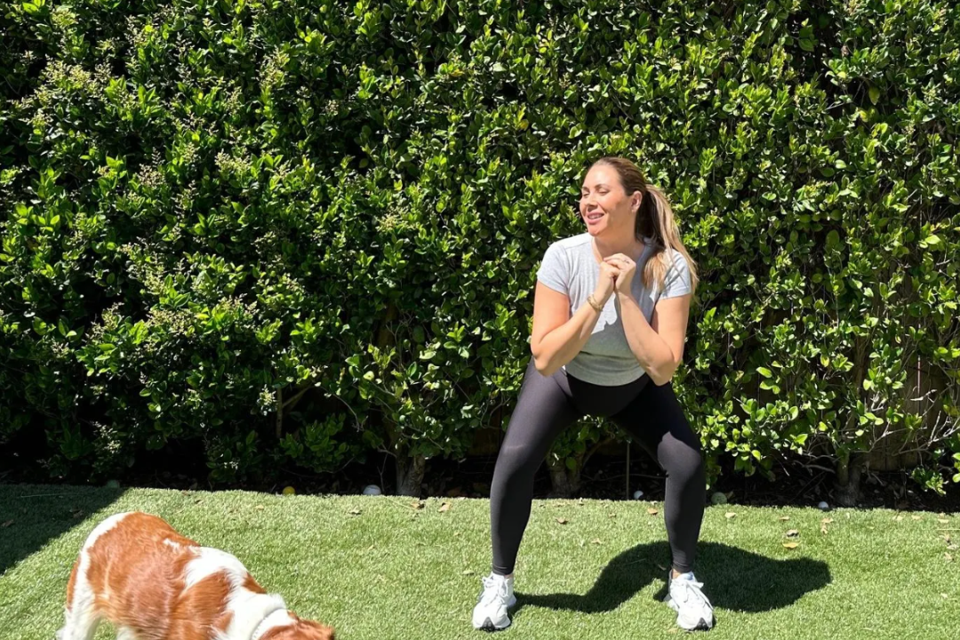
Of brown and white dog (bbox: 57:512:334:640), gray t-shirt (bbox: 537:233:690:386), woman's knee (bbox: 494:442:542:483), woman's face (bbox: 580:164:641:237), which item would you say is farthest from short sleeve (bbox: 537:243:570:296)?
brown and white dog (bbox: 57:512:334:640)

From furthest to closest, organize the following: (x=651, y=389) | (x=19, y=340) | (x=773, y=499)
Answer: (x=773, y=499), (x=19, y=340), (x=651, y=389)

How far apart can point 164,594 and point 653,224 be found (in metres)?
2.42

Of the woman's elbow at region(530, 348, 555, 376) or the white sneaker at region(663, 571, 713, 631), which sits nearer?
the woman's elbow at region(530, 348, 555, 376)

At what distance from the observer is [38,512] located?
4758 millimetres

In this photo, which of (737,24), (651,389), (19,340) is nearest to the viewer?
(651,389)

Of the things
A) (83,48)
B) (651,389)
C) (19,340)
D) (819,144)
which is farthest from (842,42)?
(19,340)

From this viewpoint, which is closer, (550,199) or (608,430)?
(550,199)

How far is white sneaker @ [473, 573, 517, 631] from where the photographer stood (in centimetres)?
379

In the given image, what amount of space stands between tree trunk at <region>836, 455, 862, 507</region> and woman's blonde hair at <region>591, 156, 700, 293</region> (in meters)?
2.18

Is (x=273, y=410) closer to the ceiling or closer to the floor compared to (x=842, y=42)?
closer to the floor

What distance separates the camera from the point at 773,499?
5414 millimetres

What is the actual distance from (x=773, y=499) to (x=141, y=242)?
3.92 meters

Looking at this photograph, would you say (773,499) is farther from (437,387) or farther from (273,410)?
(273,410)

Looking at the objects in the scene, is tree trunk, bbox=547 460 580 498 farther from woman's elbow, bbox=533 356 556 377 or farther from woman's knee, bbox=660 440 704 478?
woman's elbow, bbox=533 356 556 377
